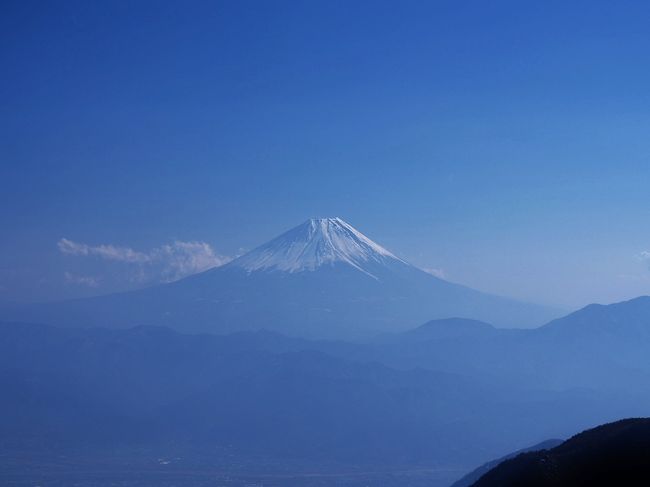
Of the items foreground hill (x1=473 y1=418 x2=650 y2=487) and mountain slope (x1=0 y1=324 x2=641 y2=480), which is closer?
foreground hill (x1=473 y1=418 x2=650 y2=487)

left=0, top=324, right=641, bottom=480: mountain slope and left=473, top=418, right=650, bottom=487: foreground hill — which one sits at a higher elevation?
left=0, top=324, right=641, bottom=480: mountain slope

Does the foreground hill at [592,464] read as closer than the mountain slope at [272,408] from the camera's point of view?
Yes

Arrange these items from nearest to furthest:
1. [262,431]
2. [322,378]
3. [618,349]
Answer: [262,431]
[322,378]
[618,349]

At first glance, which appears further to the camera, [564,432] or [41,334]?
[41,334]

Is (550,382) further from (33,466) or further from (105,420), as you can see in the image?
(33,466)

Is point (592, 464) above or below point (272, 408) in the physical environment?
below

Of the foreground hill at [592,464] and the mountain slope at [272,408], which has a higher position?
the mountain slope at [272,408]

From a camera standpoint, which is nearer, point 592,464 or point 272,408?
point 592,464

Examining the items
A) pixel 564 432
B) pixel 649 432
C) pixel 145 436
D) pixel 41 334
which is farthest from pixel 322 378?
pixel 649 432
